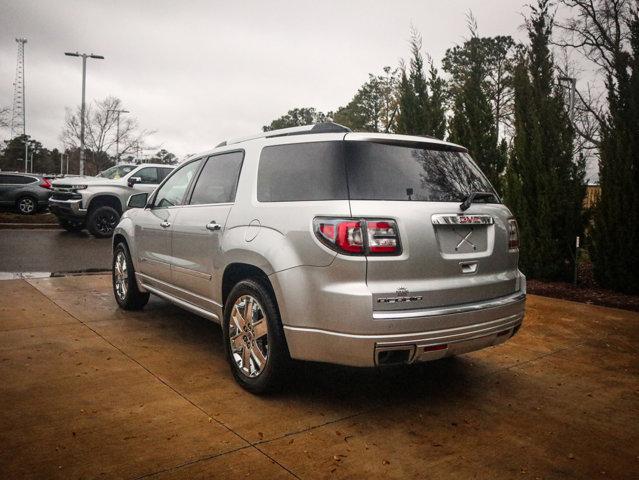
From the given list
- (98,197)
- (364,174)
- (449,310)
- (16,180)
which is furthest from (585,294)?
(16,180)

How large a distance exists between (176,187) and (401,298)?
3.00 m

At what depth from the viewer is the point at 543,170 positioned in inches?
357

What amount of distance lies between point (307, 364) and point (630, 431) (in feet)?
7.82

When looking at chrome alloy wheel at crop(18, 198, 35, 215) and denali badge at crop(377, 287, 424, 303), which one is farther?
chrome alloy wheel at crop(18, 198, 35, 215)

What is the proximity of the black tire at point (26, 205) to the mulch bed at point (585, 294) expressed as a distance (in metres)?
18.8

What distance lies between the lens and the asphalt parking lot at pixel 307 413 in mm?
2713

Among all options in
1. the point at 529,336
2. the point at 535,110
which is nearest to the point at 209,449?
the point at 529,336

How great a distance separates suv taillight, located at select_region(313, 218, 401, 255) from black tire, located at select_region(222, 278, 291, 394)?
66cm

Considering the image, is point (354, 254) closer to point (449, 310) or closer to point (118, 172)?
point (449, 310)

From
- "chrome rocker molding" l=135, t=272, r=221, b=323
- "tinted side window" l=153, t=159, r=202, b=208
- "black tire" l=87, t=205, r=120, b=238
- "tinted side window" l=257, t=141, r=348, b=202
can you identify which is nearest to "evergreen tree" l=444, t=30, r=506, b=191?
"tinted side window" l=153, t=159, r=202, b=208

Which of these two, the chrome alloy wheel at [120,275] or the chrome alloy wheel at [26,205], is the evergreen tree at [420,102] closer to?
the chrome alloy wheel at [120,275]

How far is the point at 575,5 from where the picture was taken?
2070 cm

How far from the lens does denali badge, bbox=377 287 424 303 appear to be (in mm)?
2992

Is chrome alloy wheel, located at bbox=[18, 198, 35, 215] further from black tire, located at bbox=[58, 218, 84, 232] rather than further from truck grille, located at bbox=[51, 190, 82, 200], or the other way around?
truck grille, located at bbox=[51, 190, 82, 200]
